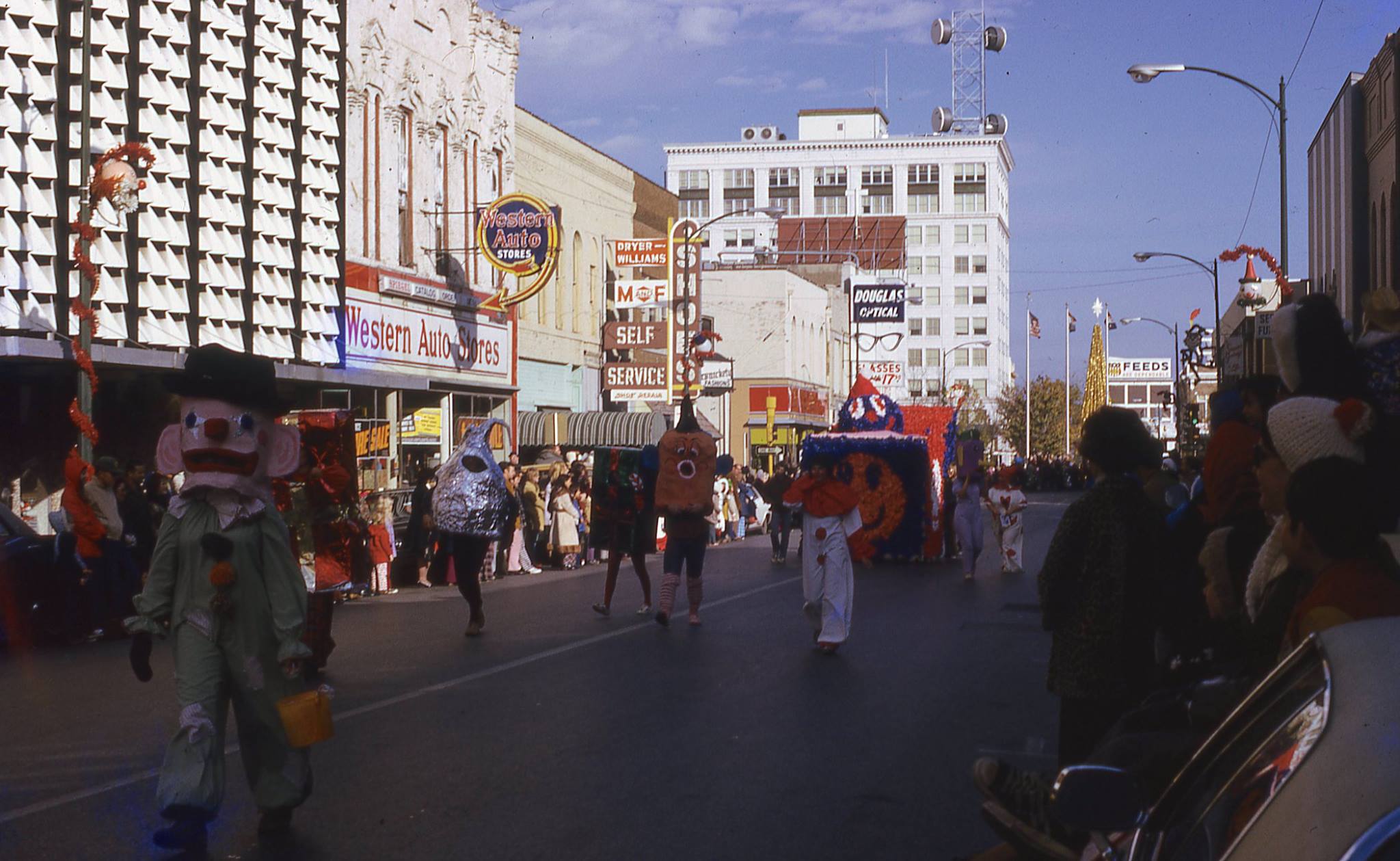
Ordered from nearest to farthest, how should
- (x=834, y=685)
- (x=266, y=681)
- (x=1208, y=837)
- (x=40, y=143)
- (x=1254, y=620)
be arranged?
(x=1208, y=837) < (x=1254, y=620) < (x=266, y=681) < (x=834, y=685) < (x=40, y=143)

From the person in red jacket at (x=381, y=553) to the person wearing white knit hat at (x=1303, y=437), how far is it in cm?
1629

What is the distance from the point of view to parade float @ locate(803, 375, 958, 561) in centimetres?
2611

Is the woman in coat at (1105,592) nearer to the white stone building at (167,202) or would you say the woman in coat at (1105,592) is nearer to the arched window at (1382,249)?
the white stone building at (167,202)

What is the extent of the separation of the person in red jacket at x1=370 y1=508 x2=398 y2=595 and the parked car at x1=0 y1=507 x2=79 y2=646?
18.8 ft

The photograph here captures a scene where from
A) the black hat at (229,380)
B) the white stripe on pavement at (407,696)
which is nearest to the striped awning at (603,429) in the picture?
the white stripe on pavement at (407,696)

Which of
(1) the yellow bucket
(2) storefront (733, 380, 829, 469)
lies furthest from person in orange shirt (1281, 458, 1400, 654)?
(2) storefront (733, 380, 829, 469)

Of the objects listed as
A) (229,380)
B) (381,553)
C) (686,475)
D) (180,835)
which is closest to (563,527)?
(381,553)

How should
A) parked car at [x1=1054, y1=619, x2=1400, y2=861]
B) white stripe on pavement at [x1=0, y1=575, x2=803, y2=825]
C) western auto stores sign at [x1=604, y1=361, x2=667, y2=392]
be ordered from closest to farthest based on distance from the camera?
parked car at [x1=1054, y1=619, x2=1400, y2=861] → white stripe on pavement at [x1=0, y1=575, x2=803, y2=825] → western auto stores sign at [x1=604, y1=361, x2=667, y2=392]

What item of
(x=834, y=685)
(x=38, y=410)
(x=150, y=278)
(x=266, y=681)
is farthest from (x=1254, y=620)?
(x=150, y=278)

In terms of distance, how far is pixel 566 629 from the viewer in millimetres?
14984

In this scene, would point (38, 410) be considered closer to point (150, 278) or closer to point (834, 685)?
point (150, 278)

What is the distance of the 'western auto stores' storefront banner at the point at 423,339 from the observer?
101 ft

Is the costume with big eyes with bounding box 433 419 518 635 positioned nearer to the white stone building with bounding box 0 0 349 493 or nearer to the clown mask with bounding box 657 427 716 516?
the clown mask with bounding box 657 427 716 516

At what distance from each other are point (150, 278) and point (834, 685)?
16.4m
